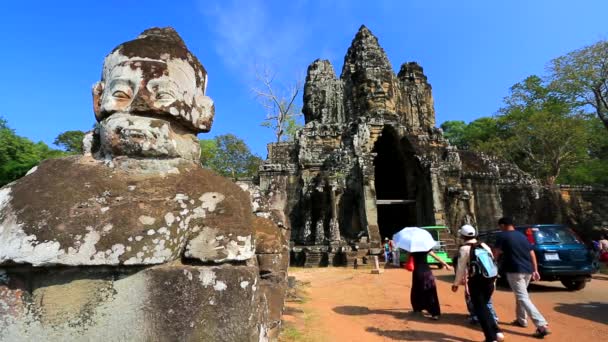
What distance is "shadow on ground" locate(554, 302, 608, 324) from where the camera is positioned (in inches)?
220

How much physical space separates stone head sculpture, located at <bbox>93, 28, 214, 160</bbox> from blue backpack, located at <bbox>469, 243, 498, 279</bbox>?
3540 millimetres

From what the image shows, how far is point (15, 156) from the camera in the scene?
2316 centimetres

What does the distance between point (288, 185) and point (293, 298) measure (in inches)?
491

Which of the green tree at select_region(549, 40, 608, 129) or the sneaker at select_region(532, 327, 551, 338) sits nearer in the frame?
the sneaker at select_region(532, 327, 551, 338)

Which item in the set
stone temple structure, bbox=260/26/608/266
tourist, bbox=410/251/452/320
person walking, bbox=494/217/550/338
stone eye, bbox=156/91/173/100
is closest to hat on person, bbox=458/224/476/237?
person walking, bbox=494/217/550/338

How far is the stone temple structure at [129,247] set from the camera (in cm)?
175

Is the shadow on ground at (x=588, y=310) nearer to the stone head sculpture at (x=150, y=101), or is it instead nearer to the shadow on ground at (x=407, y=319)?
the shadow on ground at (x=407, y=319)

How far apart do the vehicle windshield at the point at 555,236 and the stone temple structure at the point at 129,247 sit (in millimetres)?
8337

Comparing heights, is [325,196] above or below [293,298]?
above

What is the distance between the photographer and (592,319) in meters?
5.49

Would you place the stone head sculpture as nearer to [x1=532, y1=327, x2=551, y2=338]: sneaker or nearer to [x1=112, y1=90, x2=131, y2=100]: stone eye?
[x1=112, y1=90, x2=131, y2=100]: stone eye

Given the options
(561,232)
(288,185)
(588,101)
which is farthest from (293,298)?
(588,101)

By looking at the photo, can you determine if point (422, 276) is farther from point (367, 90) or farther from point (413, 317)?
point (367, 90)

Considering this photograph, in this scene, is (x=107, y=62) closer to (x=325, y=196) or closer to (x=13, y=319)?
(x=13, y=319)
